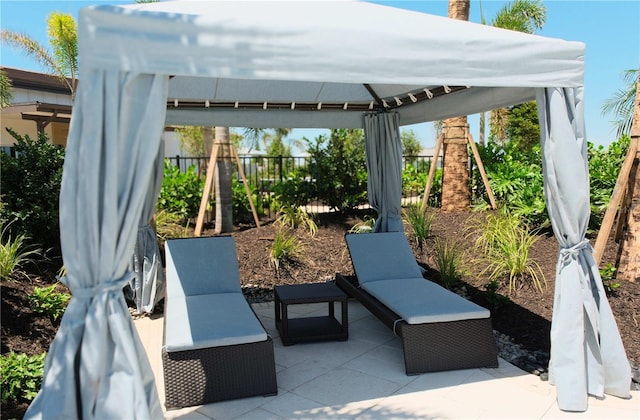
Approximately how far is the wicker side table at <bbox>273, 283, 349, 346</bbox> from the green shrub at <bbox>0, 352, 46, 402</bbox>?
1.87 m

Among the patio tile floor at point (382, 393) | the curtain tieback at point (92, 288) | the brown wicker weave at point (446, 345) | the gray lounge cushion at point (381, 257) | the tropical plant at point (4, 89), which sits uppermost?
the tropical plant at point (4, 89)

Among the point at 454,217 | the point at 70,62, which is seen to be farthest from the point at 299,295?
the point at 70,62

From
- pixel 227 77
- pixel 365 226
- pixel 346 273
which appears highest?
pixel 227 77

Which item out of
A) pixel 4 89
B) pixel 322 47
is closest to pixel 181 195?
pixel 4 89

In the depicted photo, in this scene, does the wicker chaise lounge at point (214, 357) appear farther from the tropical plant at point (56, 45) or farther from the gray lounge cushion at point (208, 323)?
the tropical plant at point (56, 45)

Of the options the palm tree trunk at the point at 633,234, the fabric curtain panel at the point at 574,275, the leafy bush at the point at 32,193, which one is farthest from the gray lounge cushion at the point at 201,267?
the palm tree trunk at the point at 633,234

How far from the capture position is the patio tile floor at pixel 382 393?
3.23 m

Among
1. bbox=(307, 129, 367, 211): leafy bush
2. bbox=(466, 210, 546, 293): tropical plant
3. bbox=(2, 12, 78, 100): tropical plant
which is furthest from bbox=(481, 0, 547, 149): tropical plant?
bbox=(2, 12, 78, 100): tropical plant

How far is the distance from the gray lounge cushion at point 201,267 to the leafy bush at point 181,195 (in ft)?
12.2

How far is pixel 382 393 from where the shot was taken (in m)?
3.54

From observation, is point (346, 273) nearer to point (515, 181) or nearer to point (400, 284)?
point (400, 284)

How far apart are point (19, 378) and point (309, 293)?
89.1 inches

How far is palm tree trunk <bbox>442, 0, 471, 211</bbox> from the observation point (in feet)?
27.1

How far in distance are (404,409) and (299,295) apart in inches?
58.5
